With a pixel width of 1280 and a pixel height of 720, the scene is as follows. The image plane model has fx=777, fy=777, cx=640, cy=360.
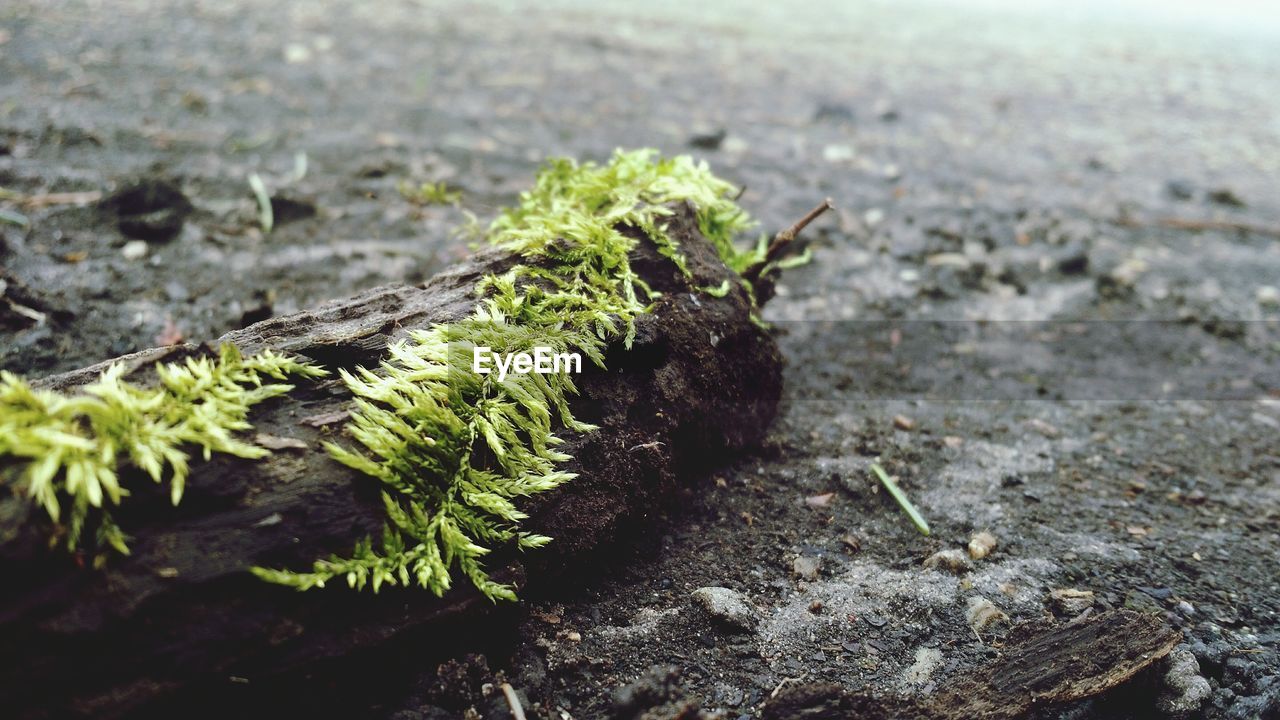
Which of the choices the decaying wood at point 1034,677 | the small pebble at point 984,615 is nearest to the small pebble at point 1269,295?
the decaying wood at point 1034,677

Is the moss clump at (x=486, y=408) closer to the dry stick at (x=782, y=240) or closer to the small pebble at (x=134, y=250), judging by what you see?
the dry stick at (x=782, y=240)

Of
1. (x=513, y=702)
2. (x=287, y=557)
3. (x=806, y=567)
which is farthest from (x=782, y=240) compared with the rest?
(x=287, y=557)

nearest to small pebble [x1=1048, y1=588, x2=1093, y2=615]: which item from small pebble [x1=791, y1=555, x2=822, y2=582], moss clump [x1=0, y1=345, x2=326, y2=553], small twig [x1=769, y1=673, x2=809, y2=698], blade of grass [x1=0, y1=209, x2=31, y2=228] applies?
small pebble [x1=791, y1=555, x2=822, y2=582]

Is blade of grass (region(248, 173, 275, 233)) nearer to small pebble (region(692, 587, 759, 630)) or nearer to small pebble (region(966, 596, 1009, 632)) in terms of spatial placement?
small pebble (region(692, 587, 759, 630))

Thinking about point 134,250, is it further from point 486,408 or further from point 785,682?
point 785,682

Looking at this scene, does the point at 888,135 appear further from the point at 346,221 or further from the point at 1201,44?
the point at 1201,44

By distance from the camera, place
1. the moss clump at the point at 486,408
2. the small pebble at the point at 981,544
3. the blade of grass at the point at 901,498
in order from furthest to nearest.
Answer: the blade of grass at the point at 901,498 < the small pebble at the point at 981,544 < the moss clump at the point at 486,408

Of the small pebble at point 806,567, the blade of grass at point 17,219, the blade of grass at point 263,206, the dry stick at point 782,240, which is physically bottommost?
the small pebble at point 806,567
